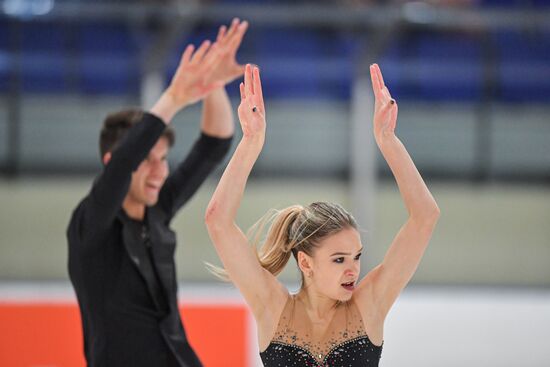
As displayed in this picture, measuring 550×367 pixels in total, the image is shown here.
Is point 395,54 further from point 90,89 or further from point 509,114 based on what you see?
point 90,89

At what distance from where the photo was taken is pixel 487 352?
5215 mm

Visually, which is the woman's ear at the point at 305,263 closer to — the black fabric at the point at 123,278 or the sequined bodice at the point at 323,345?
the sequined bodice at the point at 323,345

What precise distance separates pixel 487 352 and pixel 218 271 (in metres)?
3.21

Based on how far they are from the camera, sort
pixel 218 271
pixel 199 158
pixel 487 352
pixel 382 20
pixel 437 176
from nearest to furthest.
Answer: pixel 218 271 < pixel 199 158 < pixel 487 352 < pixel 382 20 < pixel 437 176

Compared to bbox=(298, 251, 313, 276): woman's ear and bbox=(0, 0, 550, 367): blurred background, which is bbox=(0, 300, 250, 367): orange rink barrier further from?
bbox=(298, 251, 313, 276): woman's ear

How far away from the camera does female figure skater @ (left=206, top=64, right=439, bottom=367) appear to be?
218cm

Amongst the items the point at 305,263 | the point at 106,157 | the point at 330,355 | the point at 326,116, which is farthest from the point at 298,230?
the point at 326,116

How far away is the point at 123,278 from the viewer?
2686 mm

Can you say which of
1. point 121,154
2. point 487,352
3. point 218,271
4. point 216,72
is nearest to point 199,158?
point 216,72

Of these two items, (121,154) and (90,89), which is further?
(90,89)

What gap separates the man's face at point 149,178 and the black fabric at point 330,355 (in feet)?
2.53

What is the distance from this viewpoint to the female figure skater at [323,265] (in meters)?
2.18

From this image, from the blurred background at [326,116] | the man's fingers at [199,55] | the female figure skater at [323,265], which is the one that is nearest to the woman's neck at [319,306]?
the female figure skater at [323,265]

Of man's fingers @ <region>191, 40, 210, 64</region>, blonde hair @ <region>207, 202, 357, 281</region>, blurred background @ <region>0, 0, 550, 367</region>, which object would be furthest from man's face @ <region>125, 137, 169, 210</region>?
blurred background @ <region>0, 0, 550, 367</region>
